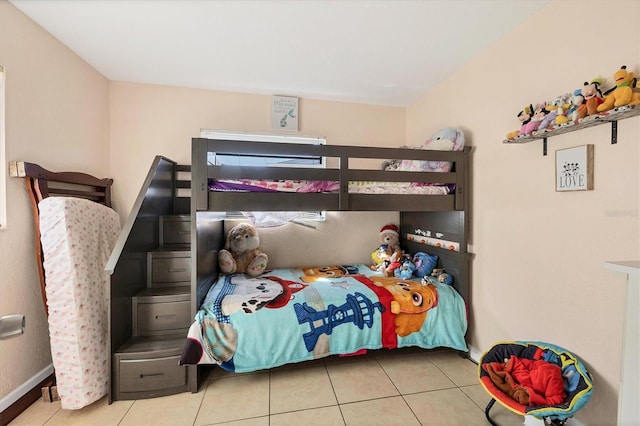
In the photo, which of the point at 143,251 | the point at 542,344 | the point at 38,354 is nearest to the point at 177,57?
the point at 143,251

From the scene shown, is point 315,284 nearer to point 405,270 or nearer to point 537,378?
point 405,270

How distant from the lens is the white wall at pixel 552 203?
51.3 inches

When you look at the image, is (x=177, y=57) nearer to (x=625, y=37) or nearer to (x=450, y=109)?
(x=450, y=109)

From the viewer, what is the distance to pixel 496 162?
6.52 ft

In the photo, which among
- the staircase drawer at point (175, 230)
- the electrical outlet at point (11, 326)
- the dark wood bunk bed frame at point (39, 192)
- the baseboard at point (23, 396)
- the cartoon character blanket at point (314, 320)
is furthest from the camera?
the staircase drawer at point (175, 230)

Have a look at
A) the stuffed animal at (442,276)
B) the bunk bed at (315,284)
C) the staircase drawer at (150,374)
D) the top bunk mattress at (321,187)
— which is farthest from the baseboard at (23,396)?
the stuffed animal at (442,276)

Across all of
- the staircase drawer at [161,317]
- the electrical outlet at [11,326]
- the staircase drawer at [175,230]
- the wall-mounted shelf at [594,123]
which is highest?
the wall-mounted shelf at [594,123]

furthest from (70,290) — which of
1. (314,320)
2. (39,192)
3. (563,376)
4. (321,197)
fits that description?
(563,376)

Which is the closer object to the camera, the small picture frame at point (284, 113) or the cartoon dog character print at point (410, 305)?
the cartoon dog character print at point (410, 305)

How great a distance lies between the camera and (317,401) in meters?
1.70

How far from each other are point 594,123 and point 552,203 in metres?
0.47

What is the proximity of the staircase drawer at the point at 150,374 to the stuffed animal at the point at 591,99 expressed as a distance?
270 centimetres

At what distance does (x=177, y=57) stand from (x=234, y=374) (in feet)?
8.44

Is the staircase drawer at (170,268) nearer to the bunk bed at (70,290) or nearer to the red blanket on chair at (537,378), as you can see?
the bunk bed at (70,290)
